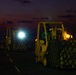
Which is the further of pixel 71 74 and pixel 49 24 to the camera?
pixel 49 24

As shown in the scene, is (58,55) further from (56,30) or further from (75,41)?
(56,30)

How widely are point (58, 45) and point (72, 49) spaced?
2.61ft

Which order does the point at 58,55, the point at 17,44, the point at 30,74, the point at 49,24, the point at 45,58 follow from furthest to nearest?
the point at 17,44, the point at 49,24, the point at 45,58, the point at 58,55, the point at 30,74

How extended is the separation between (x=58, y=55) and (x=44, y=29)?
→ 11.7ft

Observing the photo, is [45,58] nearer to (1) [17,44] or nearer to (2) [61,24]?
(2) [61,24]

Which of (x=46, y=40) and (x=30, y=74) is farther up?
(x=46, y=40)

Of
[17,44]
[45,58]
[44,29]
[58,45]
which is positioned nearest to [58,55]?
[58,45]

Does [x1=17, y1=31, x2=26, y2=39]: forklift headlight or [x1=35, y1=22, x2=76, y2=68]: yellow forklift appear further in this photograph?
[x1=17, y1=31, x2=26, y2=39]: forklift headlight

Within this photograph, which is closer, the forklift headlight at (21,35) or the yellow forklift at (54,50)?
the yellow forklift at (54,50)

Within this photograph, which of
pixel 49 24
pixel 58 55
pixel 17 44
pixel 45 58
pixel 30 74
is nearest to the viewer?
pixel 30 74

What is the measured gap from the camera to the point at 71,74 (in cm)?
1889

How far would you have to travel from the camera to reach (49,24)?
82.7 feet

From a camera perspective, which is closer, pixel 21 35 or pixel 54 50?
pixel 54 50

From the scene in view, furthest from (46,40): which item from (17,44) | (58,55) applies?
(17,44)
